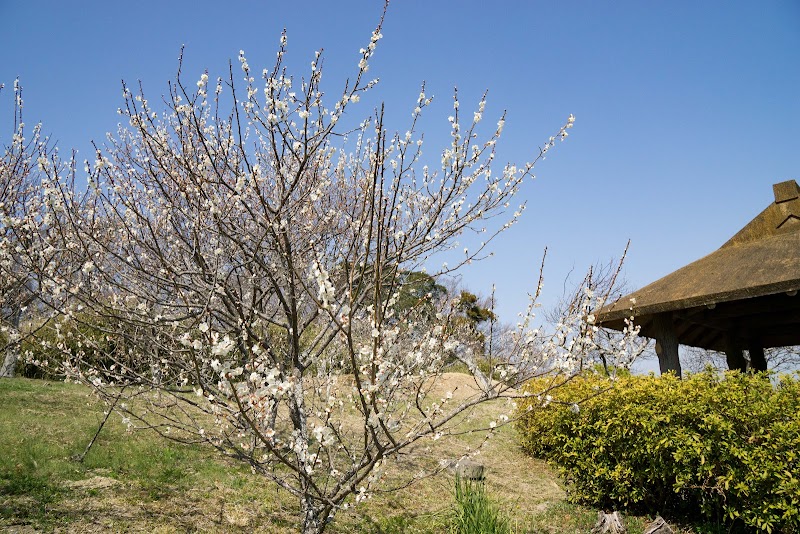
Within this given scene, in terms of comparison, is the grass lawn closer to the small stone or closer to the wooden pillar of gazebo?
the small stone

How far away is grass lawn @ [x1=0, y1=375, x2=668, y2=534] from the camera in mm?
5035

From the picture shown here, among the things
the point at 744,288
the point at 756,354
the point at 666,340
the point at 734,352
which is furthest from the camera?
the point at 756,354

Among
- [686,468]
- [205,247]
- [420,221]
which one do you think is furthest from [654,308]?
[205,247]

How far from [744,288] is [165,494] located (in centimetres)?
709

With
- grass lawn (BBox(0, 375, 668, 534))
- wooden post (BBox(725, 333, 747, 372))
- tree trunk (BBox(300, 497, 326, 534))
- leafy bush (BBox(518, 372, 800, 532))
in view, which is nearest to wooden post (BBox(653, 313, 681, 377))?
leafy bush (BBox(518, 372, 800, 532))

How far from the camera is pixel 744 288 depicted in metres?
5.82

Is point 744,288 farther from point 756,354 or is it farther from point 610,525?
point 756,354

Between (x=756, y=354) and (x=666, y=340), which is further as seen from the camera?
(x=756, y=354)

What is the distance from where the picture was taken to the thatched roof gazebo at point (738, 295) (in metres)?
5.97

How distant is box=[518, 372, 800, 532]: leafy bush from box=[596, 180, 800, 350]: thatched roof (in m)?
1.00

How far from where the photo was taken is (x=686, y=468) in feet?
17.2

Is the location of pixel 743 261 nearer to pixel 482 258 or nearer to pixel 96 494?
pixel 482 258

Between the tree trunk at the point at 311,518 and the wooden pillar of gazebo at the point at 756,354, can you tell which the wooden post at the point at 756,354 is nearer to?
the wooden pillar of gazebo at the point at 756,354

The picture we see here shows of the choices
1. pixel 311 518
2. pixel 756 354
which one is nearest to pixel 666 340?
pixel 756 354
